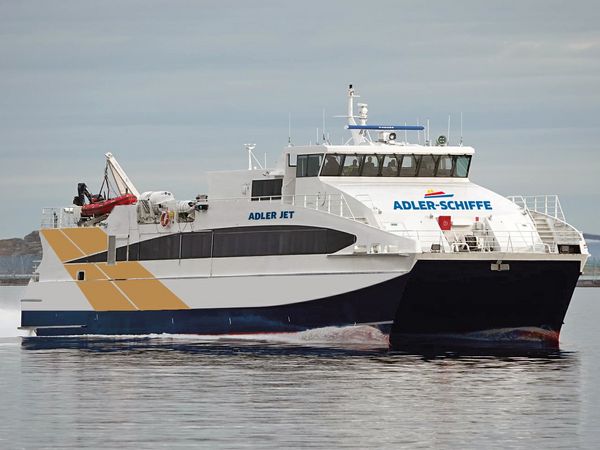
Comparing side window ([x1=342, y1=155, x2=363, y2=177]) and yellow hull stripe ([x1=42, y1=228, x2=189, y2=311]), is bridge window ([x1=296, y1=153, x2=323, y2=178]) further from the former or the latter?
yellow hull stripe ([x1=42, y1=228, x2=189, y2=311])

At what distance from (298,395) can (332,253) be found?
9336 mm

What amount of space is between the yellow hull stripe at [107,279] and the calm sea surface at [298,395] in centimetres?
217

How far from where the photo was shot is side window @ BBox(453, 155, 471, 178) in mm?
40188

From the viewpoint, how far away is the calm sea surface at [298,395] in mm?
24094

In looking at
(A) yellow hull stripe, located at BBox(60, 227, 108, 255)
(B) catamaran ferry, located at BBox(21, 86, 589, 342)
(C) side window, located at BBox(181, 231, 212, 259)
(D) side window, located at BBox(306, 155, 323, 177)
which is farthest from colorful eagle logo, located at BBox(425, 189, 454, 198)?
(A) yellow hull stripe, located at BBox(60, 227, 108, 255)

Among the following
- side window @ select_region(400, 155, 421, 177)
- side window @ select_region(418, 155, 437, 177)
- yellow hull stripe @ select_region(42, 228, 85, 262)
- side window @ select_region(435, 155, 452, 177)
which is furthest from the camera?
yellow hull stripe @ select_region(42, 228, 85, 262)

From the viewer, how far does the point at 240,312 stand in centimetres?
3978

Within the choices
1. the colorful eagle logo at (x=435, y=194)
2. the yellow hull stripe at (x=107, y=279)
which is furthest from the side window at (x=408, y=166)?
the yellow hull stripe at (x=107, y=279)

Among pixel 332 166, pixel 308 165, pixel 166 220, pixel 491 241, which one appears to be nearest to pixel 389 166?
pixel 332 166

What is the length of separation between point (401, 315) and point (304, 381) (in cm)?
678

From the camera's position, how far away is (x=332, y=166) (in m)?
39.1

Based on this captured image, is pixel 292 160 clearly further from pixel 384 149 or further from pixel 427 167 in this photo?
pixel 427 167

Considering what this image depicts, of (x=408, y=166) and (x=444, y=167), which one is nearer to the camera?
(x=408, y=166)

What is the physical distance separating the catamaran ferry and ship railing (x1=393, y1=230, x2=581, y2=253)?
4cm
